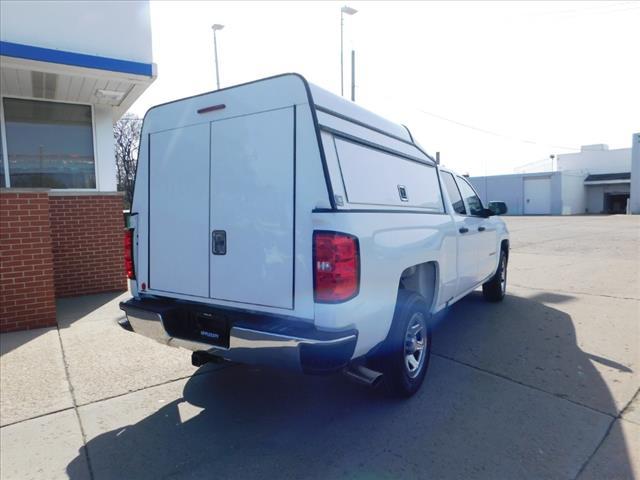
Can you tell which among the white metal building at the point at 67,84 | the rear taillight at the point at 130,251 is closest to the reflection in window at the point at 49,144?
the white metal building at the point at 67,84

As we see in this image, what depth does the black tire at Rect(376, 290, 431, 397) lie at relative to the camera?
132 inches

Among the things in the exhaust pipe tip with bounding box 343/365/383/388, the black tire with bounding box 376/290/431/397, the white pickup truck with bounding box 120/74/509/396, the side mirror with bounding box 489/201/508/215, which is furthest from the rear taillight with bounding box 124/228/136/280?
the side mirror with bounding box 489/201/508/215

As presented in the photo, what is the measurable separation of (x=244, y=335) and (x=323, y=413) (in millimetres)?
1106

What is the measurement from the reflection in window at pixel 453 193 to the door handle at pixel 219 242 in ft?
9.29

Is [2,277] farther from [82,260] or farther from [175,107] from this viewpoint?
[175,107]

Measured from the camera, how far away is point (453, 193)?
5.23 m

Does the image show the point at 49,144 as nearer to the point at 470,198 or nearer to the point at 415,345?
the point at 470,198

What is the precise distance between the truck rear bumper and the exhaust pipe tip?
0.35m

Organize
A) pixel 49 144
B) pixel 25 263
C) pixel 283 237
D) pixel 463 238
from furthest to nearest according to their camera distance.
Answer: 1. pixel 49 144
2. pixel 25 263
3. pixel 463 238
4. pixel 283 237

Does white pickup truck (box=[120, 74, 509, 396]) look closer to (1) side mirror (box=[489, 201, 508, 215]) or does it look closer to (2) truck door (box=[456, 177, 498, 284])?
(2) truck door (box=[456, 177, 498, 284])

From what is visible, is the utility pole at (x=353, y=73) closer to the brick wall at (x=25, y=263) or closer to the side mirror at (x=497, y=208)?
the side mirror at (x=497, y=208)

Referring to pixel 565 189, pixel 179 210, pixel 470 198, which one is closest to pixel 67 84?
pixel 179 210

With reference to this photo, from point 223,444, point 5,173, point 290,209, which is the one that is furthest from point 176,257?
point 5,173

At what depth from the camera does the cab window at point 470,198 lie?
5.62 meters
